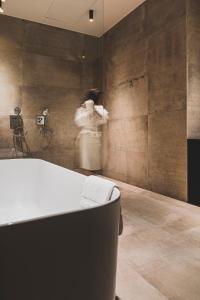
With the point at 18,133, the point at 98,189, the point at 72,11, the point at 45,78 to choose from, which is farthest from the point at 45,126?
the point at 98,189

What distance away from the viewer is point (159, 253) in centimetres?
193

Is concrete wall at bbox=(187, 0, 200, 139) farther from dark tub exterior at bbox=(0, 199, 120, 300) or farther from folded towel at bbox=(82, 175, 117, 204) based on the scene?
dark tub exterior at bbox=(0, 199, 120, 300)

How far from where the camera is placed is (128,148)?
455 centimetres

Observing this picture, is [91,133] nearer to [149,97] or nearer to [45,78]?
[149,97]

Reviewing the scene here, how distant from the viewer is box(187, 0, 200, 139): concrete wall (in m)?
3.28

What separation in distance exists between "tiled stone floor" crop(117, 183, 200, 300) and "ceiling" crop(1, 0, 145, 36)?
11.1 ft

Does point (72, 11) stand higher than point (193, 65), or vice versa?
point (72, 11)

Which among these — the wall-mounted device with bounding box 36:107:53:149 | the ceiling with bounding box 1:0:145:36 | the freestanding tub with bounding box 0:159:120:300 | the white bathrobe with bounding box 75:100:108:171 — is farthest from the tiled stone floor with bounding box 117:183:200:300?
the ceiling with bounding box 1:0:145:36

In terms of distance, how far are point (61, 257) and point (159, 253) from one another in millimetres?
1188

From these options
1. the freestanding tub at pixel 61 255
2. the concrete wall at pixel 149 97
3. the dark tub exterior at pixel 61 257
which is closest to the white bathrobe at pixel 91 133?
the concrete wall at pixel 149 97

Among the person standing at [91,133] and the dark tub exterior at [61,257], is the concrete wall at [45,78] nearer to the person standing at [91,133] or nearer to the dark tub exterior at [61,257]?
the person standing at [91,133]

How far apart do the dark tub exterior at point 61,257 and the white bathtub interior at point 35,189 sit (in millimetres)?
926

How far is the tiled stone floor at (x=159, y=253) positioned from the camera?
1479 mm

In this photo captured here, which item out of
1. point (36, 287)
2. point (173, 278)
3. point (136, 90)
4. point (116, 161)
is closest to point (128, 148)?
point (116, 161)
